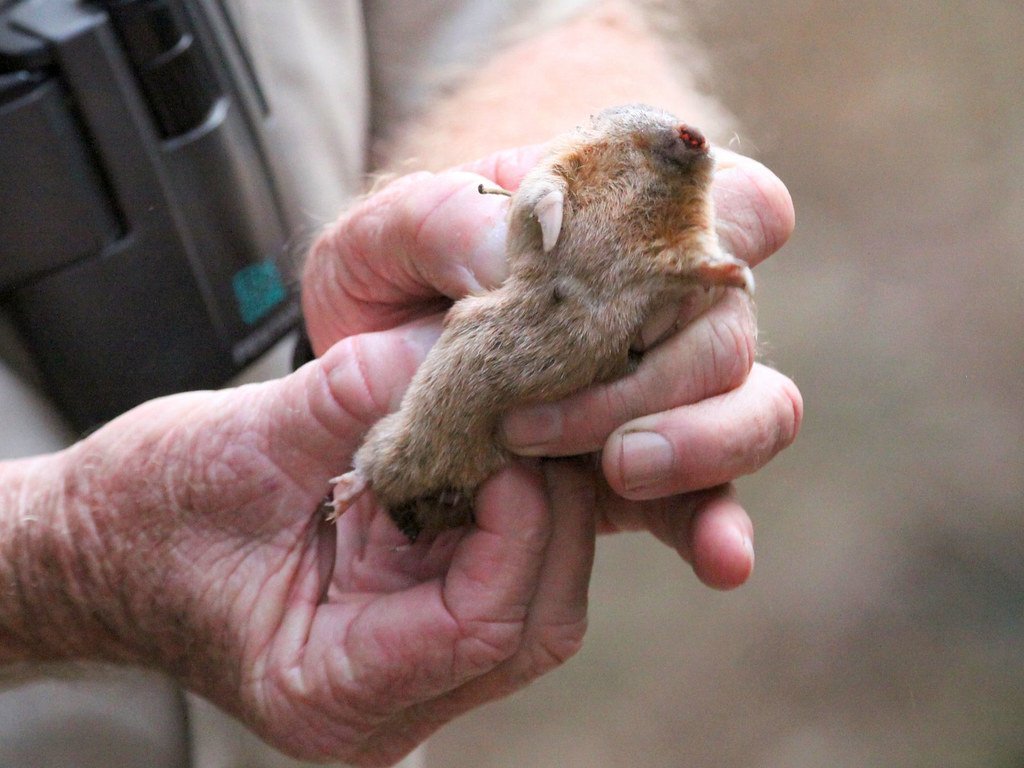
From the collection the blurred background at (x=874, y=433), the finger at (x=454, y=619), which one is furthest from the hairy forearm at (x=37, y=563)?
the blurred background at (x=874, y=433)

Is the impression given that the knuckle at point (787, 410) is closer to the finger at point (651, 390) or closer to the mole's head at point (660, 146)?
the finger at point (651, 390)

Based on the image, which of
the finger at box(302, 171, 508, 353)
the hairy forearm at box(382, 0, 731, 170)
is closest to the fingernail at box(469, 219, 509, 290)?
the finger at box(302, 171, 508, 353)

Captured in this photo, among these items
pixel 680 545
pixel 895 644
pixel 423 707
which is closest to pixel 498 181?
pixel 680 545

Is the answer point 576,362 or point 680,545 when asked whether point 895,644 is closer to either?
point 680,545

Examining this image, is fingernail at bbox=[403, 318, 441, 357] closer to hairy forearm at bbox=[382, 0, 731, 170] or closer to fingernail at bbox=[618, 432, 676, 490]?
fingernail at bbox=[618, 432, 676, 490]

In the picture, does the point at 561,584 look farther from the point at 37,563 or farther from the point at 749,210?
the point at 37,563

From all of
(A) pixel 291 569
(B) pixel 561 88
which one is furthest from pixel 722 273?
(B) pixel 561 88

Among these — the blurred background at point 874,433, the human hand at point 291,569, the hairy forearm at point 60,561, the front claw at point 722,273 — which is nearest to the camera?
the front claw at point 722,273
